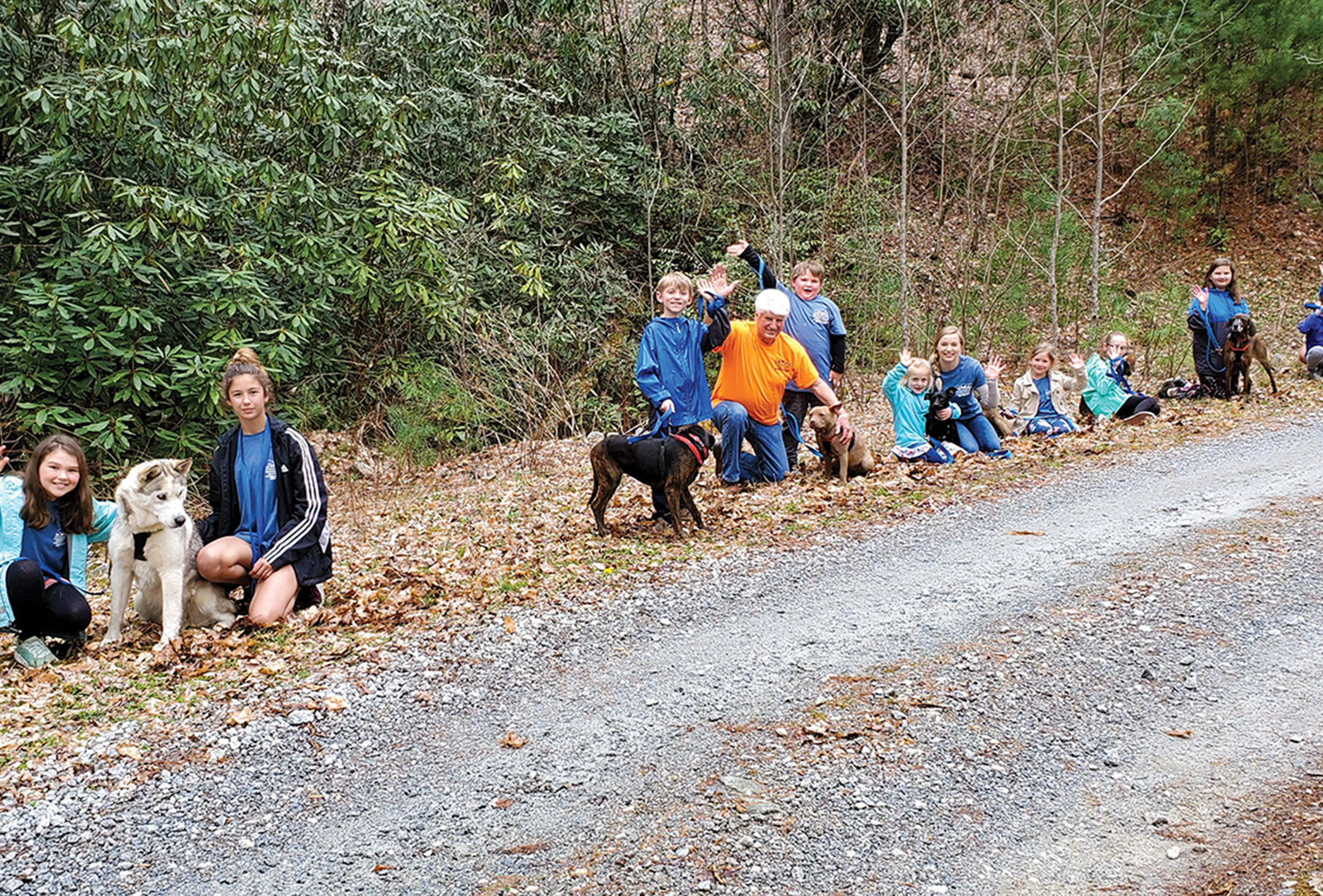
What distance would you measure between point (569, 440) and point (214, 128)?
17.3 feet

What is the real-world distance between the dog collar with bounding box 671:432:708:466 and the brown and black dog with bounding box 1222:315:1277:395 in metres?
7.61

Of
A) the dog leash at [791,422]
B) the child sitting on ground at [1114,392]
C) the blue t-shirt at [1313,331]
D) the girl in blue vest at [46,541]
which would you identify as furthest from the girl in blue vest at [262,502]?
the blue t-shirt at [1313,331]

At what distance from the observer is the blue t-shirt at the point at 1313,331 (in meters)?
13.1

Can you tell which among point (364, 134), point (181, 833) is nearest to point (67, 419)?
point (364, 134)

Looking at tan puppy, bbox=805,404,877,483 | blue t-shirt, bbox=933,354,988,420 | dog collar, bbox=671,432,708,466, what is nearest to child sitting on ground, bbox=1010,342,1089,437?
blue t-shirt, bbox=933,354,988,420

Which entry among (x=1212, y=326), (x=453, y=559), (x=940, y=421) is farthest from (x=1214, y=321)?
(x=453, y=559)

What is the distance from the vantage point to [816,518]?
7.47 m

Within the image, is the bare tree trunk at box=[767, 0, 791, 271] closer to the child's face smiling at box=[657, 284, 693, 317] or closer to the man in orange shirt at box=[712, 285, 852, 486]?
the man in orange shirt at box=[712, 285, 852, 486]

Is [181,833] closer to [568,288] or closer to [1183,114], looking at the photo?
[568,288]

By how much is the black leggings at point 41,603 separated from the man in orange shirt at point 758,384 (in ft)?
15.2

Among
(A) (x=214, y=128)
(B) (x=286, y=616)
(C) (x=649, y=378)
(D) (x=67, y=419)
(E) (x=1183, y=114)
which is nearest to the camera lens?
(B) (x=286, y=616)

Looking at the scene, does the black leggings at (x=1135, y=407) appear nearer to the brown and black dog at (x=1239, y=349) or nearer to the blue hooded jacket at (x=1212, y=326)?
the brown and black dog at (x=1239, y=349)

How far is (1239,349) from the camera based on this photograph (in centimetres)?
1133

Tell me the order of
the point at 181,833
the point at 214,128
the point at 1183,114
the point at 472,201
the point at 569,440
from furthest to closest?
the point at 1183,114 < the point at 472,201 < the point at 569,440 < the point at 214,128 < the point at 181,833
